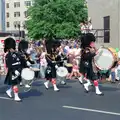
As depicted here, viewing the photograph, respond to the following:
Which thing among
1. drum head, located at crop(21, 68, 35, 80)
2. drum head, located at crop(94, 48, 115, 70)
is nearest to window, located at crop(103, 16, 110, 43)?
drum head, located at crop(94, 48, 115, 70)

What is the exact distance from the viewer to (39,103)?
9.40 m

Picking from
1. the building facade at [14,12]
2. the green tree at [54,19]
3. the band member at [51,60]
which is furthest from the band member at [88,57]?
the building facade at [14,12]

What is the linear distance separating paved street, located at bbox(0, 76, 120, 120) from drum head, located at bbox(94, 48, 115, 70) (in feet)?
2.65

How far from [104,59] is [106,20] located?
32.5ft

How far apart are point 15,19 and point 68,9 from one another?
61201mm

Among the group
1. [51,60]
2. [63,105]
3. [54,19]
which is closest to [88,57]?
[51,60]

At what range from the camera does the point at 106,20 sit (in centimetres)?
2128

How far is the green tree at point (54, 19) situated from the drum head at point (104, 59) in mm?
22516

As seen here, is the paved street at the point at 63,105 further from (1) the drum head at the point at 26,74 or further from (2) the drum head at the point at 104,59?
(2) the drum head at the point at 104,59

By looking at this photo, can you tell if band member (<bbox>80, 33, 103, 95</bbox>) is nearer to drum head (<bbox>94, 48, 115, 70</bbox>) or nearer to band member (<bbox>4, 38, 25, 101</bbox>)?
drum head (<bbox>94, 48, 115, 70</bbox>)

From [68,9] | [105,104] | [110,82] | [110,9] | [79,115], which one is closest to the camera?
[79,115]

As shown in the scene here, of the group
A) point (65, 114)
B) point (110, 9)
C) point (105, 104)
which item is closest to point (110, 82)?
point (105, 104)

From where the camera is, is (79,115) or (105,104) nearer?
(79,115)

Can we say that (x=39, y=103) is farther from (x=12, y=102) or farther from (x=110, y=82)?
(x=110, y=82)
